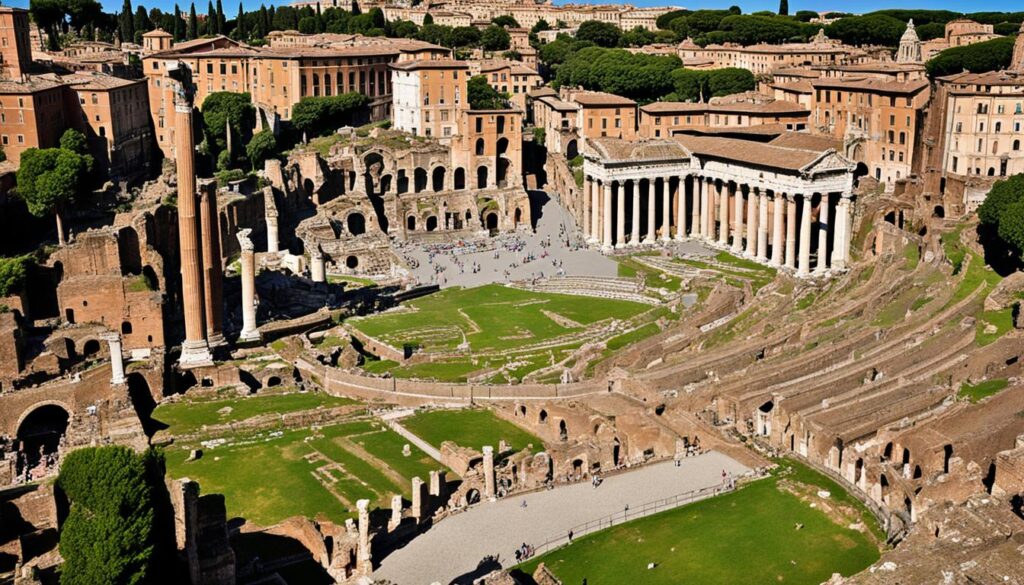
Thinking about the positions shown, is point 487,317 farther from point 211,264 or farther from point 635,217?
point 635,217

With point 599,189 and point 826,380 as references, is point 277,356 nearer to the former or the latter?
point 826,380

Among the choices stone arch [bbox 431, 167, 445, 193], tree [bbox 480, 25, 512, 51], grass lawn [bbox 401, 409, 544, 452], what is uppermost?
tree [bbox 480, 25, 512, 51]

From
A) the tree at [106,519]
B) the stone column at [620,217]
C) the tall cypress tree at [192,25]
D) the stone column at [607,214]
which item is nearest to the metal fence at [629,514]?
the tree at [106,519]

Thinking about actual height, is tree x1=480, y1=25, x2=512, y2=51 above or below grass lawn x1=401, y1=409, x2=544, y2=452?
above

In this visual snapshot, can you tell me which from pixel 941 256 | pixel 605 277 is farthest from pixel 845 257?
pixel 605 277

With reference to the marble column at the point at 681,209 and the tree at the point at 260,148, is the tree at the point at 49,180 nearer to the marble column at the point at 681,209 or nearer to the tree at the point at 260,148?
the tree at the point at 260,148

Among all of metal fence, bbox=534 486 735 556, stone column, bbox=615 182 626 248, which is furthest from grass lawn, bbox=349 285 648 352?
metal fence, bbox=534 486 735 556

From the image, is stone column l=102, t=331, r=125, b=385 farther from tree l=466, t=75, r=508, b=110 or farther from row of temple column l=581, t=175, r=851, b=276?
tree l=466, t=75, r=508, b=110

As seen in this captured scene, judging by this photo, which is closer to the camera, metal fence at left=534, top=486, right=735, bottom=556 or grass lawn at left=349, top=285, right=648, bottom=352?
metal fence at left=534, top=486, right=735, bottom=556
